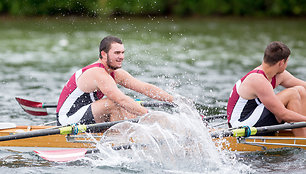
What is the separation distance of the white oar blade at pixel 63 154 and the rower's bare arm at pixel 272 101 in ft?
8.28

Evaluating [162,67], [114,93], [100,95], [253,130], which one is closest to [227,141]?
[253,130]

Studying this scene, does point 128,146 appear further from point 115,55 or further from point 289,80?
point 289,80

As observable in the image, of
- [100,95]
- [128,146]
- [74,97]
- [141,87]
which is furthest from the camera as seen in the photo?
[141,87]

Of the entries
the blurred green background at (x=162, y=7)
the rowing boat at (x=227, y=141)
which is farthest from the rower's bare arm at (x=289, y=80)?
the blurred green background at (x=162, y=7)

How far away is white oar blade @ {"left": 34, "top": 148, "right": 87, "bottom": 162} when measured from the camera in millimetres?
6758

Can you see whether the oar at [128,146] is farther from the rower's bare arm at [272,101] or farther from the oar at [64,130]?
the oar at [64,130]

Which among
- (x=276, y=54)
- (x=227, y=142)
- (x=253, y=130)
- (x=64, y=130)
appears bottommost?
(x=227, y=142)

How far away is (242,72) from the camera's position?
51.4ft

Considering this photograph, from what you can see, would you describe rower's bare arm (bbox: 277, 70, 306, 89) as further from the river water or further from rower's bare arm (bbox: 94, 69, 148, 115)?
rower's bare arm (bbox: 94, 69, 148, 115)

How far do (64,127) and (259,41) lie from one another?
1904 centimetres

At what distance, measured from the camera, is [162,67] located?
54.8ft

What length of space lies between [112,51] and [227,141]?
6.79 feet

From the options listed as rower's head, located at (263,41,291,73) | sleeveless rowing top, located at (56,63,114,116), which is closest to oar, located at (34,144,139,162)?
sleeveless rowing top, located at (56,63,114,116)

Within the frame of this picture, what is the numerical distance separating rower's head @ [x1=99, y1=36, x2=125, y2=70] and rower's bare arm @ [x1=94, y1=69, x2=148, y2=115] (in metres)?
0.21
